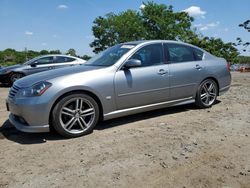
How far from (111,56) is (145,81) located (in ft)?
2.77

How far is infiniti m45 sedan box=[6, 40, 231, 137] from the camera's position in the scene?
455 cm

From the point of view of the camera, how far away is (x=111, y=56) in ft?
18.7

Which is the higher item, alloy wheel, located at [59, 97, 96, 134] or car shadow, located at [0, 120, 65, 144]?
alloy wheel, located at [59, 97, 96, 134]


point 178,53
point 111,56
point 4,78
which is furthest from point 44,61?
point 178,53

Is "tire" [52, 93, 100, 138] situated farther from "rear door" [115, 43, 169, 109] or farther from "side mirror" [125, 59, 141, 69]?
"side mirror" [125, 59, 141, 69]

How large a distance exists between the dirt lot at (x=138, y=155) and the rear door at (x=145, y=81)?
0.42 m

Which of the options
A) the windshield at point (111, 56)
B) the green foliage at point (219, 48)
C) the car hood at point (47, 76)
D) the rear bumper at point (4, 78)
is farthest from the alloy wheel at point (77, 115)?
the green foliage at point (219, 48)

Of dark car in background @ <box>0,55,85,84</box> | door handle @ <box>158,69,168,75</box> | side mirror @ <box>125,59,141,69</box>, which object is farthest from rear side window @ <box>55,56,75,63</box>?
side mirror @ <box>125,59,141,69</box>

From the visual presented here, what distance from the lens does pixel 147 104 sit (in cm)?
556

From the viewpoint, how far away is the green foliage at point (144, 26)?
4166cm

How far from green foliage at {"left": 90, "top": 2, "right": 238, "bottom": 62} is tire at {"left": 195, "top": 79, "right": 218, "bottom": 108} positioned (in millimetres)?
35487

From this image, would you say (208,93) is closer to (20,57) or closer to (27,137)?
(27,137)

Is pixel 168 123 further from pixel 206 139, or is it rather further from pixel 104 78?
pixel 104 78

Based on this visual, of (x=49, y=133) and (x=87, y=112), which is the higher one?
(x=87, y=112)
